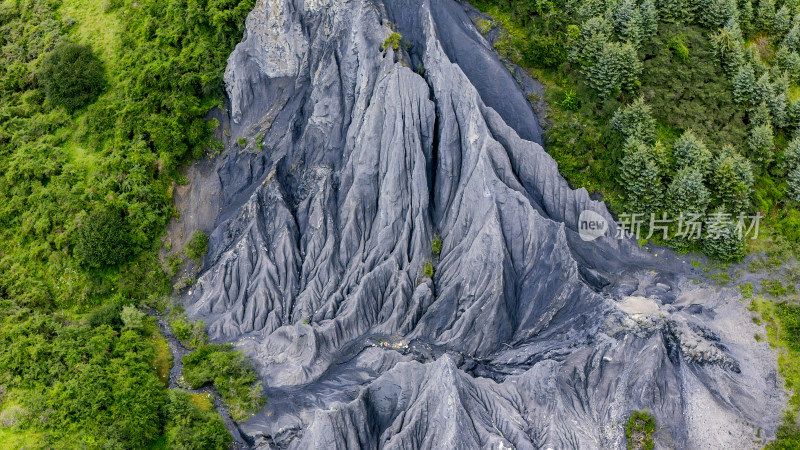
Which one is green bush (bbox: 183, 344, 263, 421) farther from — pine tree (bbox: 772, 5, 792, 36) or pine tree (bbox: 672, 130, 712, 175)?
pine tree (bbox: 772, 5, 792, 36)

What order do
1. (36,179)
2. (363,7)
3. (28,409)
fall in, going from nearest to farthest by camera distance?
(28,409) < (363,7) < (36,179)

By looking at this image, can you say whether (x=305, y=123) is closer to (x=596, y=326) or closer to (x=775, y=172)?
(x=596, y=326)

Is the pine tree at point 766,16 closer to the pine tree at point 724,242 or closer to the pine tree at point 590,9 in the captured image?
the pine tree at point 590,9

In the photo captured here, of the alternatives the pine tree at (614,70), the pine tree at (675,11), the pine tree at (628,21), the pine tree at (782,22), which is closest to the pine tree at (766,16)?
the pine tree at (782,22)

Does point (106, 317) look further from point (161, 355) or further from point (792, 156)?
point (792, 156)

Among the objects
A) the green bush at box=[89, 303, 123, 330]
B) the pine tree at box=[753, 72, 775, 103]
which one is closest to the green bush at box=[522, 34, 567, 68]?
the pine tree at box=[753, 72, 775, 103]

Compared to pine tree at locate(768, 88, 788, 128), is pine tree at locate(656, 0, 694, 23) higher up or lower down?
higher up

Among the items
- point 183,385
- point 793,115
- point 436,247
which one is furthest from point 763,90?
point 183,385

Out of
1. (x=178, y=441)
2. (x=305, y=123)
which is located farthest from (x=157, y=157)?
→ (x=178, y=441)
